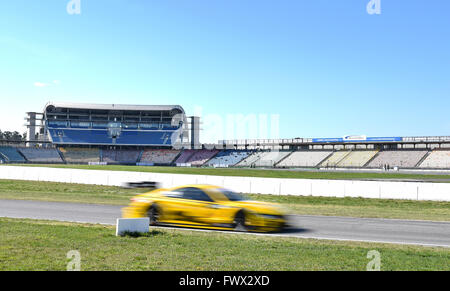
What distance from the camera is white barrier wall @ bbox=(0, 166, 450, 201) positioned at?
2384cm

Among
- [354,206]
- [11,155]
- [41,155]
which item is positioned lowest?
[354,206]

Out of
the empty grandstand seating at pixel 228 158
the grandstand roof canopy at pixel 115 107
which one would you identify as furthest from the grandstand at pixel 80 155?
the empty grandstand seating at pixel 228 158

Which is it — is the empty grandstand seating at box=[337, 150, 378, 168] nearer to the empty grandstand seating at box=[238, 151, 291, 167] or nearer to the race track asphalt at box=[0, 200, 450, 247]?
the empty grandstand seating at box=[238, 151, 291, 167]

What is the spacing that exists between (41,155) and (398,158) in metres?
72.9

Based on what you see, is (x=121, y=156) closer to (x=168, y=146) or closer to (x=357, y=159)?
(x=168, y=146)

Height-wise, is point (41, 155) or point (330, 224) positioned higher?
point (41, 155)

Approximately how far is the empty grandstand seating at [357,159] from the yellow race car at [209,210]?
63551 millimetres

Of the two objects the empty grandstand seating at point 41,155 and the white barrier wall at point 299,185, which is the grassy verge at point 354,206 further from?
the empty grandstand seating at point 41,155

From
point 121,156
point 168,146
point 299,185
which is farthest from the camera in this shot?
point 168,146

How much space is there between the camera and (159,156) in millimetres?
103312

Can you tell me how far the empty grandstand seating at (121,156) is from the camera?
101 metres

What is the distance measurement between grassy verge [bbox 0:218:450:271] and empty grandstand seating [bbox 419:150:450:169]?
6275cm

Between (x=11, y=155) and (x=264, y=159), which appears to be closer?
(x=264, y=159)

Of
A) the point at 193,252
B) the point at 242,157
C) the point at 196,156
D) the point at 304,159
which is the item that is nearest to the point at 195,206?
the point at 193,252
